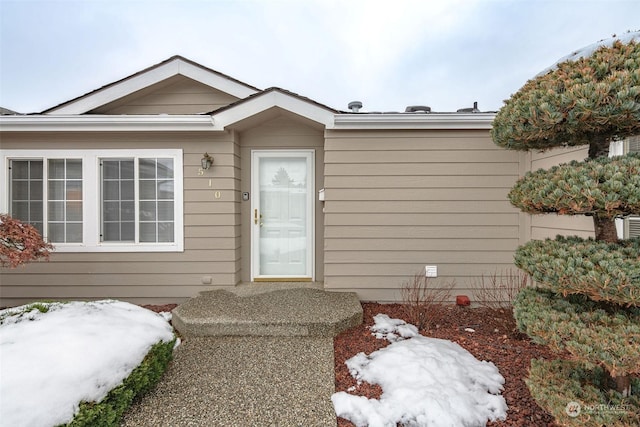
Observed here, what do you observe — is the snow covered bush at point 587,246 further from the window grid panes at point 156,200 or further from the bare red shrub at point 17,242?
the bare red shrub at point 17,242

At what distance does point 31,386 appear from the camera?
5.76ft

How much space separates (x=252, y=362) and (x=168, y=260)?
2509 mm

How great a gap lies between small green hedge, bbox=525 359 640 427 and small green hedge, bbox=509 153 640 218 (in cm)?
111

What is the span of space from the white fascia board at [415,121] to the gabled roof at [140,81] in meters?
2.44

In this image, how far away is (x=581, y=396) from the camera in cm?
179

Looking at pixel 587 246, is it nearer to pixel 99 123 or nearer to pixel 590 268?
pixel 590 268

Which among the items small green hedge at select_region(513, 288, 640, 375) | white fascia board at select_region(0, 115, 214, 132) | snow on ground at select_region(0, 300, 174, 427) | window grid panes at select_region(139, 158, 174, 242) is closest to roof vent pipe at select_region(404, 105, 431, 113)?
white fascia board at select_region(0, 115, 214, 132)

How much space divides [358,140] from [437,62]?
26.8 feet

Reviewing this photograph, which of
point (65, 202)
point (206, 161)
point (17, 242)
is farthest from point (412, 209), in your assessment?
point (65, 202)

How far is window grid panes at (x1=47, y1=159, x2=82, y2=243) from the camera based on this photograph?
4434mm

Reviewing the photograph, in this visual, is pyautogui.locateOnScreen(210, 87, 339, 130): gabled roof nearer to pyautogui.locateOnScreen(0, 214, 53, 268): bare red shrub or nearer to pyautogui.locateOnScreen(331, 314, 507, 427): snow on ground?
pyautogui.locateOnScreen(0, 214, 53, 268): bare red shrub

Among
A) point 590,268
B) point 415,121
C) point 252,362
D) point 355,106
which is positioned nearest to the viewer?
point 590,268

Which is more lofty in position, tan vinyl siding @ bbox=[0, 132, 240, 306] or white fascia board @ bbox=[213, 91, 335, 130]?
white fascia board @ bbox=[213, 91, 335, 130]

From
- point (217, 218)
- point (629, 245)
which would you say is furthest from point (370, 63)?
point (629, 245)
